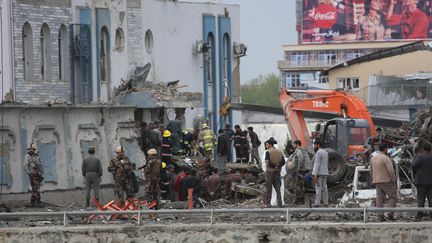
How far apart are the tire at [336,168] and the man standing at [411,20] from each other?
80133 mm

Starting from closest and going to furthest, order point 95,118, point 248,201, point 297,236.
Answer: point 297,236 < point 248,201 < point 95,118

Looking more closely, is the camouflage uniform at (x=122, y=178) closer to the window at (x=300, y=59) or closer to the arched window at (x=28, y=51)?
the arched window at (x=28, y=51)

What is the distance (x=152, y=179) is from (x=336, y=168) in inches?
174

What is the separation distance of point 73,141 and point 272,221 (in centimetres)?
1021

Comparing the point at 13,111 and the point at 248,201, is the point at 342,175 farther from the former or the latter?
the point at 13,111

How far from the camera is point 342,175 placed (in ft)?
101

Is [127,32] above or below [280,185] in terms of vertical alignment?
above

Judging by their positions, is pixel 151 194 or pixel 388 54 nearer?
pixel 151 194

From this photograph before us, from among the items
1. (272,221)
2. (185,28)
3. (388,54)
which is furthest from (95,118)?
(388,54)

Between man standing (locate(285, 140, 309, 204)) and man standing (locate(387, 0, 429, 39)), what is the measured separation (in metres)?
81.3

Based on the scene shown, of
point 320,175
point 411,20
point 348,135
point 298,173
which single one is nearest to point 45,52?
point 348,135

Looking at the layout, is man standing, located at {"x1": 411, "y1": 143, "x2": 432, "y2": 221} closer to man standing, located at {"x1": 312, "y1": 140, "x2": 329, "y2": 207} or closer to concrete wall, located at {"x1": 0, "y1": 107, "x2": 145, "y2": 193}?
man standing, located at {"x1": 312, "y1": 140, "x2": 329, "y2": 207}

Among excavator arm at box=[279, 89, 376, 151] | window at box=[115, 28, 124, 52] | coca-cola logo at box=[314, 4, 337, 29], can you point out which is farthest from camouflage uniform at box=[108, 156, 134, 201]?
coca-cola logo at box=[314, 4, 337, 29]

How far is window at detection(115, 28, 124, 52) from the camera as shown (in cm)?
4778
